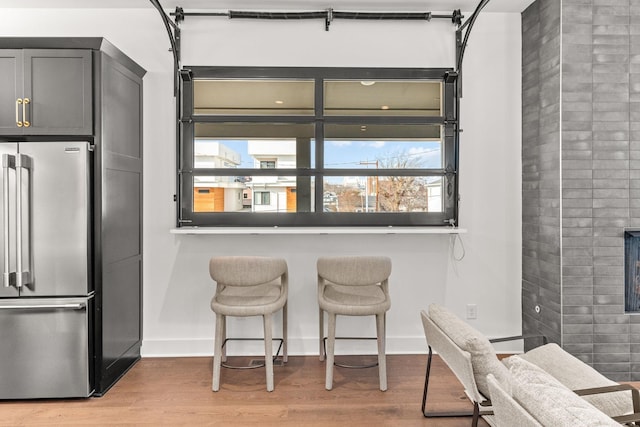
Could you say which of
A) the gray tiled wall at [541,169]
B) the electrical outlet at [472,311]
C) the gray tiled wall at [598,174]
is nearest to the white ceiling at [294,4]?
the gray tiled wall at [541,169]

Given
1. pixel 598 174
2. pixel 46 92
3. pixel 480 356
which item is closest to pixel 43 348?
pixel 46 92

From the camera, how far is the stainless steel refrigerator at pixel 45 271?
8.27 ft

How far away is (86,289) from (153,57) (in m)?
1.90

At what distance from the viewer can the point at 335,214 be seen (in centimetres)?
337

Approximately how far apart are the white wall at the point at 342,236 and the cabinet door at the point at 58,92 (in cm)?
71

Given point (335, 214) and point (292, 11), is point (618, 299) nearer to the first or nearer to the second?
point (335, 214)

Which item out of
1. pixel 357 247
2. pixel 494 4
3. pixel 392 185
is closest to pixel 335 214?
pixel 357 247

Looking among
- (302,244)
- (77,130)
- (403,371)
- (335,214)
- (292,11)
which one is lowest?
(403,371)

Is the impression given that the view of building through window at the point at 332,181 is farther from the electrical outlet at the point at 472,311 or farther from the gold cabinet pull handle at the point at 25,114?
the gold cabinet pull handle at the point at 25,114

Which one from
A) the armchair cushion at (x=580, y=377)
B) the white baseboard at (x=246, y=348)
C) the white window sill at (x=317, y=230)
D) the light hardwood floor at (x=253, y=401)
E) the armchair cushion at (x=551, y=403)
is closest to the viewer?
the armchair cushion at (x=551, y=403)

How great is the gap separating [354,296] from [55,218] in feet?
6.59

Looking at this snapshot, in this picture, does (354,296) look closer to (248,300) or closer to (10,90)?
(248,300)

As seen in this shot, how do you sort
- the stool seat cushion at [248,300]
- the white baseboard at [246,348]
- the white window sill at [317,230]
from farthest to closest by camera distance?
the white baseboard at [246,348] < the white window sill at [317,230] < the stool seat cushion at [248,300]

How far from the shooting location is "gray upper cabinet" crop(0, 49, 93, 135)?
8.43 feet
